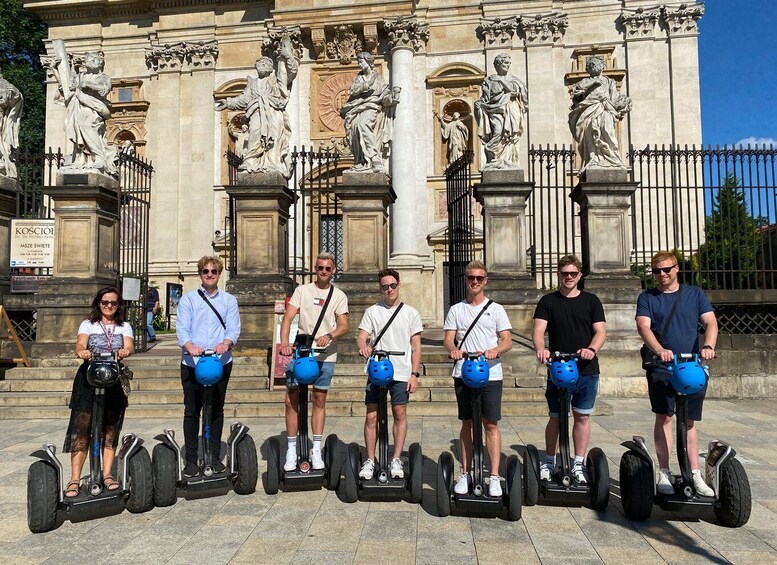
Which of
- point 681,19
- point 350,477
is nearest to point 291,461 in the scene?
point 350,477

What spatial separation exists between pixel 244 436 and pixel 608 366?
6.86 metres

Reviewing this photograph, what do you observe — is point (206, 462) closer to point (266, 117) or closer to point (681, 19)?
point (266, 117)

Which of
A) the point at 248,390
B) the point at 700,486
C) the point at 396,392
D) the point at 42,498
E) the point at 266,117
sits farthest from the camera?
the point at 266,117

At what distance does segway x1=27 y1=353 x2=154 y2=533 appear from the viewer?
3.77 metres

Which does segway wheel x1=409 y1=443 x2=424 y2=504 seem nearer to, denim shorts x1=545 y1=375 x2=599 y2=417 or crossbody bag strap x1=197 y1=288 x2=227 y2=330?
denim shorts x1=545 y1=375 x2=599 y2=417

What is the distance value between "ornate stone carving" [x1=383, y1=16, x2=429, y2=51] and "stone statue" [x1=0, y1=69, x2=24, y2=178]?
43.0 feet

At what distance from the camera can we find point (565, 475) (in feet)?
13.8

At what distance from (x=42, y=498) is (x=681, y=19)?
23.0 metres

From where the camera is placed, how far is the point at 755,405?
905 centimetres

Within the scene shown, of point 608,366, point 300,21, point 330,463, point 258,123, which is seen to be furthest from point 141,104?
point 330,463

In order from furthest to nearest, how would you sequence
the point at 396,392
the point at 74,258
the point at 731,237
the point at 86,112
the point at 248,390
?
the point at 731,237 < the point at 86,112 < the point at 74,258 < the point at 248,390 < the point at 396,392

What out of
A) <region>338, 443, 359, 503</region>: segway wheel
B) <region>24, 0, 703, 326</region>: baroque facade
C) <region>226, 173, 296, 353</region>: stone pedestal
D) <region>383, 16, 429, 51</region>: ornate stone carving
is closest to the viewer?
<region>338, 443, 359, 503</region>: segway wheel

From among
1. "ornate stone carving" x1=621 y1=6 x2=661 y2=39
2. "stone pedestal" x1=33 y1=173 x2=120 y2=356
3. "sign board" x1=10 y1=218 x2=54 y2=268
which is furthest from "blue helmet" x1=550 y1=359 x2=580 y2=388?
"ornate stone carving" x1=621 y1=6 x2=661 y2=39

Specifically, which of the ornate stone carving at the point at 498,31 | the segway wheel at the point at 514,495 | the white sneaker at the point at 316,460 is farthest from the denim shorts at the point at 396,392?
the ornate stone carving at the point at 498,31
